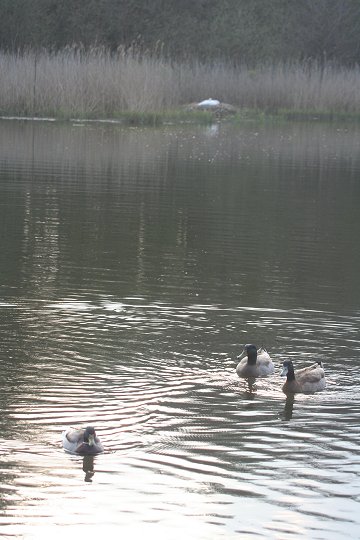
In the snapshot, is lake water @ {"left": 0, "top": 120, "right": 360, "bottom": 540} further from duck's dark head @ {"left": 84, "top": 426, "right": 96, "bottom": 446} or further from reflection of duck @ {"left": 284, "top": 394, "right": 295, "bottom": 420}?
duck's dark head @ {"left": 84, "top": 426, "right": 96, "bottom": 446}

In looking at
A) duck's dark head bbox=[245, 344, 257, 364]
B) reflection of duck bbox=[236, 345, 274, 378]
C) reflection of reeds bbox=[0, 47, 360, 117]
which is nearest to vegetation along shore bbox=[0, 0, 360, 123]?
reflection of reeds bbox=[0, 47, 360, 117]

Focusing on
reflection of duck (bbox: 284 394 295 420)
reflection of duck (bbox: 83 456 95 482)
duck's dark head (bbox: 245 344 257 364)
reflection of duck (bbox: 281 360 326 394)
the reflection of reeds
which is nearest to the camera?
reflection of duck (bbox: 83 456 95 482)

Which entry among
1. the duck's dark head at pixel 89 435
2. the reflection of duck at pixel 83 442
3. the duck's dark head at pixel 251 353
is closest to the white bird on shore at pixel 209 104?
the duck's dark head at pixel 251 353

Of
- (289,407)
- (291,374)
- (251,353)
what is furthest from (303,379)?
(251,353)

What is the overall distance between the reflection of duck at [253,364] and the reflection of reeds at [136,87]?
26.2m

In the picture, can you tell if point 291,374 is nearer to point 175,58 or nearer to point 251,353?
point 251,353

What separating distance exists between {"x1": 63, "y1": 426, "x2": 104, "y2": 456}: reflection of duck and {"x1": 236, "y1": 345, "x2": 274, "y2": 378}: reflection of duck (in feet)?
7.02

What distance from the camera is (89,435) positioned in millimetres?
7707

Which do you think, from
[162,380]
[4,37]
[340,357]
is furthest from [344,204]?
[4,37]

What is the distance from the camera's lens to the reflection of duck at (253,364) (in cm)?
980

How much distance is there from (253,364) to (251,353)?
12 cm

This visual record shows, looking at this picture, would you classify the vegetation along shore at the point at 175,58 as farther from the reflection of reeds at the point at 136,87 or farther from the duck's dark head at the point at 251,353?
the duck's dark head at the point at 251,353

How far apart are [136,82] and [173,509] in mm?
30523

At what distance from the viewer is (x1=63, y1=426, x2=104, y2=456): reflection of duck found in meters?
7.73
